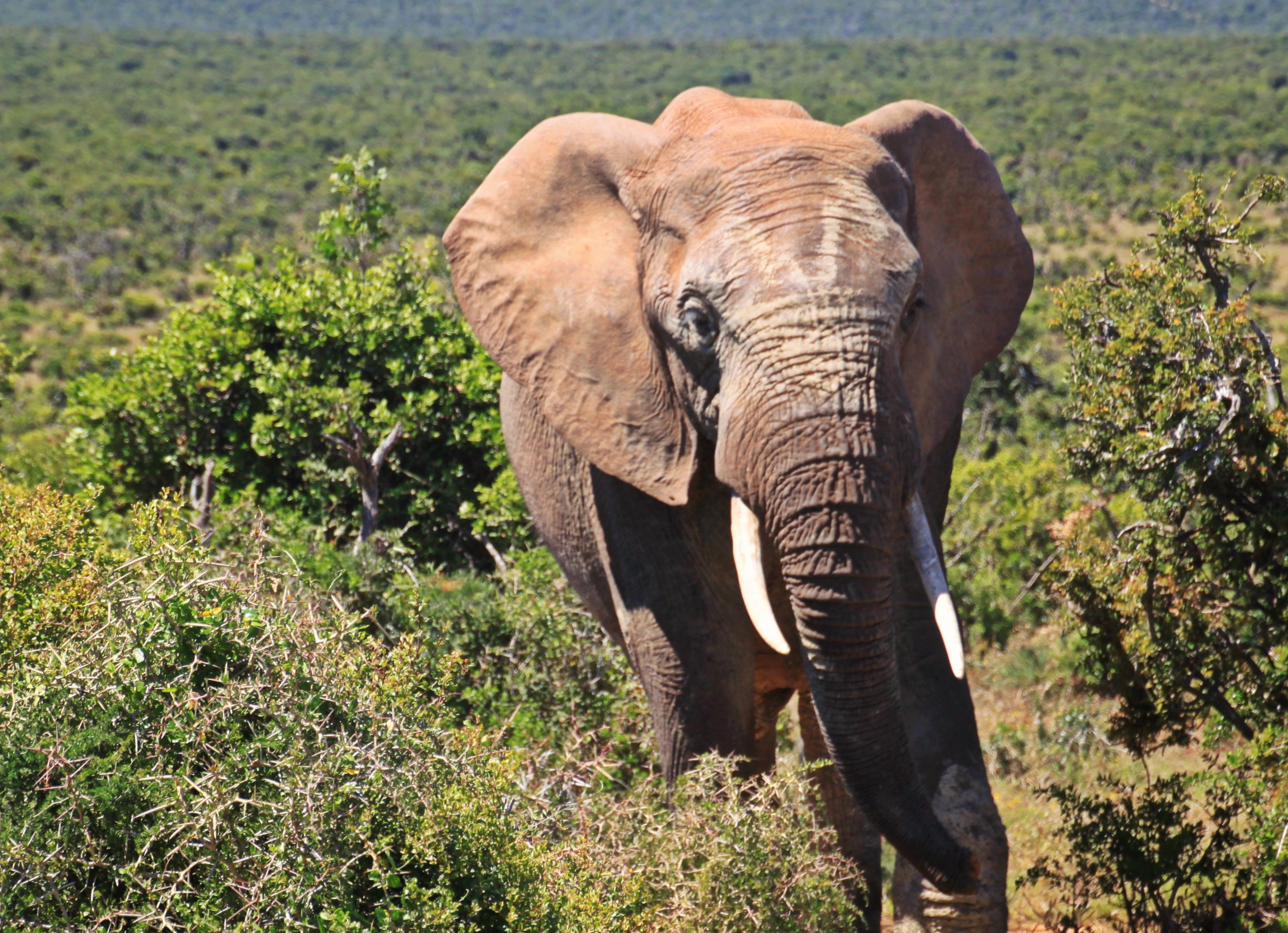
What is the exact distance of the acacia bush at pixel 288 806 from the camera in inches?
131

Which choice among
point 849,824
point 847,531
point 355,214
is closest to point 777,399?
point 847,531

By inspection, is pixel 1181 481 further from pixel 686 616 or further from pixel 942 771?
pixel 686 616

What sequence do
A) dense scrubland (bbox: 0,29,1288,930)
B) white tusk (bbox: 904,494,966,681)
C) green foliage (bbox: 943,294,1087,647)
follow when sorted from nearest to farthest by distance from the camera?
1. dense scrubland (bbox: 0,29,1288,930)
2. white tusk (bbox: 904,494,966,681)
3. green foliage (bbox: 943,294,1087,647)

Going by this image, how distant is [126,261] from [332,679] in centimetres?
3585

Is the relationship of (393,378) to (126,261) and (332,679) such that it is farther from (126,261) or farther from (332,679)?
(126,261)

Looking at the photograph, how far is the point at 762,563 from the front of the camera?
13.0 feet

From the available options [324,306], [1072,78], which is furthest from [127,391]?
[1072,78]

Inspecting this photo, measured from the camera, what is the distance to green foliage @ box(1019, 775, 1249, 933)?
5.05 metres

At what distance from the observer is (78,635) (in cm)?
405

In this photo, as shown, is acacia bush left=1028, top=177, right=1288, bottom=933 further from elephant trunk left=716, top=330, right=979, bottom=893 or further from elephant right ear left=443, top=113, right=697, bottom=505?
elephant right ear left=443, top=113, right=697, bottom=505

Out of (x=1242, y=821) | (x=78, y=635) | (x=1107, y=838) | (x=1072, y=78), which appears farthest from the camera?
(x=1072, y=78)

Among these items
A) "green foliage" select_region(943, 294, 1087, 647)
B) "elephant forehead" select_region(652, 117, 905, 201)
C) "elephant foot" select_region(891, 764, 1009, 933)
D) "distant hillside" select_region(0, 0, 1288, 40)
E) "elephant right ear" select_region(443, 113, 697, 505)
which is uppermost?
"elephant forehead" select_region(652, 117, 905, 201)

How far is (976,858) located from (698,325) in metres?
1.79

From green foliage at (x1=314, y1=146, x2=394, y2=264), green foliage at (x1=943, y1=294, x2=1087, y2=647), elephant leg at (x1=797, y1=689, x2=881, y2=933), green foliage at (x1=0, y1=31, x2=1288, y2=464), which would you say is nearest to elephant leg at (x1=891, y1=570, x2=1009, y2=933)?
elephant leg at (x1=797, y1=689, x2=881, y2=933)
